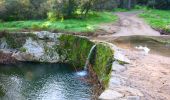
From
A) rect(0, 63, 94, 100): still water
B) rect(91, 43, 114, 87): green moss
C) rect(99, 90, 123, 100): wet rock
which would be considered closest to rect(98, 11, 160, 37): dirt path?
rect(0, 63, 94, 100): still water

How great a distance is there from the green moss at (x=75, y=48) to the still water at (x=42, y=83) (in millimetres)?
1124

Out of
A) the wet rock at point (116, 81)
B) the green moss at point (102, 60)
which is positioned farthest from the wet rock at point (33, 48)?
the wet rock at point (116, 81)

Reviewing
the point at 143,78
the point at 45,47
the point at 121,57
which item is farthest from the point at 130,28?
the point at 143,78

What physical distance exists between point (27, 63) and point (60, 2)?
532 inches

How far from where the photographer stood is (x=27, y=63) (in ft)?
109

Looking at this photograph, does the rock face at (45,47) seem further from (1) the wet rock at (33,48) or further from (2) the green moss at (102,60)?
(2) the green moss at (102,60)

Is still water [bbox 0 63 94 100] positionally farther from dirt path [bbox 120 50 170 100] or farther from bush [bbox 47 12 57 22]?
bush [bbox 47 12 57 22]

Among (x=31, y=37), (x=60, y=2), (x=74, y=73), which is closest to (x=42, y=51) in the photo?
(x=31, y=37)

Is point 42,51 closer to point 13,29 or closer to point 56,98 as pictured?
point 13,29

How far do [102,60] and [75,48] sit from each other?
6.83 meters

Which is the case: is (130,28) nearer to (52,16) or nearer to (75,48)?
(52,16)

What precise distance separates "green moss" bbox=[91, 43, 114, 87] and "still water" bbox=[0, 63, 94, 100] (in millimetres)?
1336

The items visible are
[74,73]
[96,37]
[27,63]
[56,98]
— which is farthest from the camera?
[96,37]

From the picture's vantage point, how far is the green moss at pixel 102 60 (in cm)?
2406
